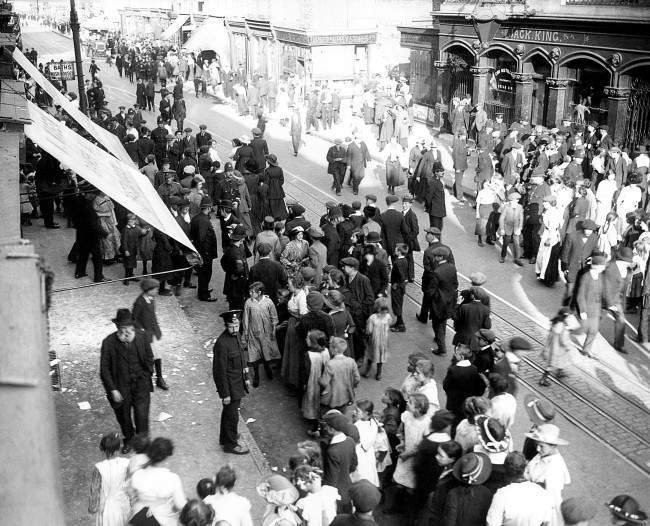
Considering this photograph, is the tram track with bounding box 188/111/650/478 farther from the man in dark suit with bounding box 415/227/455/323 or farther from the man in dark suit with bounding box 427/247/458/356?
the man in dark suit with bounding box 415/227/455/323

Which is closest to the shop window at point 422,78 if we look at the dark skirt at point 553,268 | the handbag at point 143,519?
the dark skirt at point 553,268

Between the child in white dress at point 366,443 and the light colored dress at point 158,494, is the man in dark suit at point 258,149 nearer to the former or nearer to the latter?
the child in white dress at point 366,443

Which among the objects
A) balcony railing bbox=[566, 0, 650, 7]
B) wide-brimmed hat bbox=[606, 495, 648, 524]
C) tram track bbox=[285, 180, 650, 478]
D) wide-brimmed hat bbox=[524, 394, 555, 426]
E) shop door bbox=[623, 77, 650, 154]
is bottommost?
tram track bbox=[285, 180, 650, 478]

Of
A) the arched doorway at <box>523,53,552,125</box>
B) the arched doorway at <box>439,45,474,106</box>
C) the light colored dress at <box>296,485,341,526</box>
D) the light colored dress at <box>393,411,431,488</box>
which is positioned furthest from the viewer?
the arched doorway at <box>439,45,474,106</box>

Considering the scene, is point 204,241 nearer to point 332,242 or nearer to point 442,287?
point 332,242

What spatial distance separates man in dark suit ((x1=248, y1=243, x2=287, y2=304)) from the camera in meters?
9.94

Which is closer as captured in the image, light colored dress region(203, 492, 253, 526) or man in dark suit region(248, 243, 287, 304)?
light colored dress region(203, 492, 253, 526)

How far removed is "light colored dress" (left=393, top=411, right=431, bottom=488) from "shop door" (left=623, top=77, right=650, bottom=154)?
15.6m

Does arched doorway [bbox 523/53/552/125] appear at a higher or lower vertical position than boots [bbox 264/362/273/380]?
higher

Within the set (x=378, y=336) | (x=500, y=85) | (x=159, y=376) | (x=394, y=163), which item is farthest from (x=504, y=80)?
(x=159, y=376)

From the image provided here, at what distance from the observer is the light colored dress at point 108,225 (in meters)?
12.1

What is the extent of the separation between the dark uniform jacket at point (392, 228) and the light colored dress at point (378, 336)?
3174mm

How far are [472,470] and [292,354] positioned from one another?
3.92 meters

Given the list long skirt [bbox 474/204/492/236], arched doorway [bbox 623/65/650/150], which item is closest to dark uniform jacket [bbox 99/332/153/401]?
long skirt [bbox 474/204/492/236]
